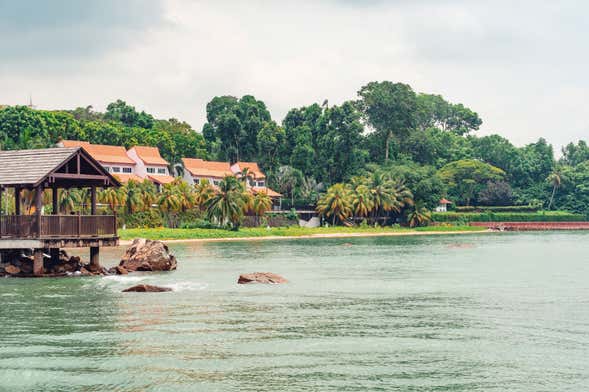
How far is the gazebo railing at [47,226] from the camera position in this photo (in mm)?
39000

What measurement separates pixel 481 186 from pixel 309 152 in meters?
31.3

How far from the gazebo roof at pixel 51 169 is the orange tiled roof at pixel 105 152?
6119cm

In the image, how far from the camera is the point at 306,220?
120 meters

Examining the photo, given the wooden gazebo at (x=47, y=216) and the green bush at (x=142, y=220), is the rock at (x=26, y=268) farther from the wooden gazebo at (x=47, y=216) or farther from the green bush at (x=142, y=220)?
the green bush at (x=142, y=220)

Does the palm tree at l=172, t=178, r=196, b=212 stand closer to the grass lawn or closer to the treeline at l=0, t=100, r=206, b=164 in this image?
the grass lawn

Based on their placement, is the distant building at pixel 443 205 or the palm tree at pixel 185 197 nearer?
the palm tree at pixel 185 197

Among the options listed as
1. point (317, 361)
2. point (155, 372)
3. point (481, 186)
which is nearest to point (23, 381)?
point (155, 372)

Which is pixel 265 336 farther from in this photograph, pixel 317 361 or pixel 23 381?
pixel 23 381

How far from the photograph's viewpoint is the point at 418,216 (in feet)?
401

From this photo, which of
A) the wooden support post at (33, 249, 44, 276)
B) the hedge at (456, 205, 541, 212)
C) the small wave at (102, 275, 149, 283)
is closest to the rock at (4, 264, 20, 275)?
the wooden support post at (33, 249, 44, 276)

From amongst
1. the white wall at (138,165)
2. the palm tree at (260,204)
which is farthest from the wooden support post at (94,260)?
the white wall at (138,165)

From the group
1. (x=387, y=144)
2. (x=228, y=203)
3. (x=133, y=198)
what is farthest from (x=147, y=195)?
(x=387, y=144)

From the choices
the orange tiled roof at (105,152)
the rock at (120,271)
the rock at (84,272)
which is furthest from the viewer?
the orange tiled roof at (105,152)

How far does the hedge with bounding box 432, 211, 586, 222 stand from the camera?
421 ft
